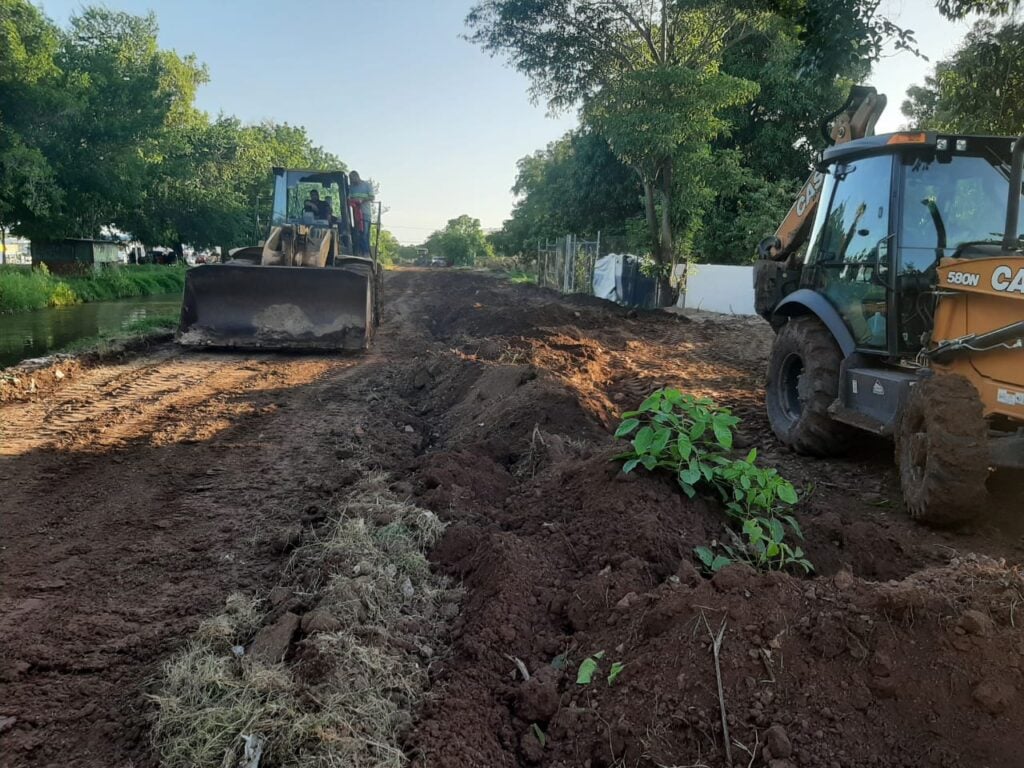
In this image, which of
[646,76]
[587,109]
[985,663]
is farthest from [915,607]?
[587,109]

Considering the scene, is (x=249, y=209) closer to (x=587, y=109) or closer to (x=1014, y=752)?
(x=587, y=109)

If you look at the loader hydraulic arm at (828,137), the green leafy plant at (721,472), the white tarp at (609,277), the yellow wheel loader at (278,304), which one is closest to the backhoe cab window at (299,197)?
the yellow wheel loader at (278,304)

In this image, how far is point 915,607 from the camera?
2.64 meters

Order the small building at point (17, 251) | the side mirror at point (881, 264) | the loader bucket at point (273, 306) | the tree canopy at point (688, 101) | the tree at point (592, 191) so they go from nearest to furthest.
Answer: the side mirror at point (881, 264), the loader bucket at point (273, 306), the tree canopy at point (688, 101), the tree at point (592, 191), the small building at point (17, 251)

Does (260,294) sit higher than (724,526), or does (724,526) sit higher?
(260,294)

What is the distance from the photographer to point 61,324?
16266 millimetres

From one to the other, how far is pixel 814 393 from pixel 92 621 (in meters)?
5.38

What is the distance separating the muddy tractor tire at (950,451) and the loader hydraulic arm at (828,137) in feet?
10.6

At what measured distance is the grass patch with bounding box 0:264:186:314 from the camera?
18516 millimetres

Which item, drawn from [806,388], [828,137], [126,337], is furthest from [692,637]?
[126,337]

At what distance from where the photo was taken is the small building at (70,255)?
2798cm

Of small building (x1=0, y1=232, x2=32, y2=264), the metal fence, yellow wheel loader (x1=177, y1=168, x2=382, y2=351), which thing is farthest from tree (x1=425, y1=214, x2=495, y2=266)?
yellow wheel loader (x1=177, y1=168, x2=382, y2=351)

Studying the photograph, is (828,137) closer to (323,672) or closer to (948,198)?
(948,198)

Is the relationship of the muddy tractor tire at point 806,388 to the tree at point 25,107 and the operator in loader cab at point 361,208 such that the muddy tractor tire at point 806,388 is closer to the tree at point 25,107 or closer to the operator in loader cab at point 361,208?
the operator in loader cab at point 361,208
